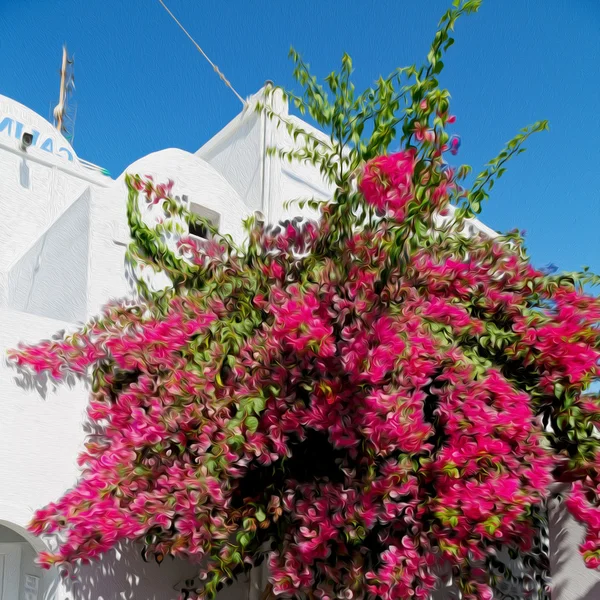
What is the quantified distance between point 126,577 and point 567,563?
3991 millimetres

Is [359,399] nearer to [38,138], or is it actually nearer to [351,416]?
[351,416]

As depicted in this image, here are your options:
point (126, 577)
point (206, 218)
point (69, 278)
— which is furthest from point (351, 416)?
point (206, 218)

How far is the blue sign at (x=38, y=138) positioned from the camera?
934 centimetres

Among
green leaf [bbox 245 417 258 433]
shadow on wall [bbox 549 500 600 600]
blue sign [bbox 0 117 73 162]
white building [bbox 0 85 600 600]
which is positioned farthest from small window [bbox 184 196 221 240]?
shadow on wall [bbox 549 500 600 600]

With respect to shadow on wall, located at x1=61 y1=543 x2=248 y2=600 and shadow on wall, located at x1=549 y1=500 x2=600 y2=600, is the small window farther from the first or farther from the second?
shadow on wall, located at x1=549 y1=500 x2=600 y2=600

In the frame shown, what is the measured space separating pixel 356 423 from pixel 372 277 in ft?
3.10

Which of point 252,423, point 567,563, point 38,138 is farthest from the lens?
point 38,138

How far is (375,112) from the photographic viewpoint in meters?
3.96

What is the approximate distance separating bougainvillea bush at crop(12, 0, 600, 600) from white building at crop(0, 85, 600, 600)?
0.91 ft

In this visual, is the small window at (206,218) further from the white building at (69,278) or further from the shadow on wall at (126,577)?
the shadow on wall at (126,577)

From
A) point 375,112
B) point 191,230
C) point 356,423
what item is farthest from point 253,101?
point 356,423

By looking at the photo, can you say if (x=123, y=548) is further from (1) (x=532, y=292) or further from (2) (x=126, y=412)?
(1) (x=532, y=292)

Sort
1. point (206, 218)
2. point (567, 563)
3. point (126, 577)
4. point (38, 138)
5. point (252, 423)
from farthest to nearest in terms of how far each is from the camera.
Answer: point (38, 138), point (206, 218), point (567, 563), point (126, 577), point (252, 423)

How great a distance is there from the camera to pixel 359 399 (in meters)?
4.12
